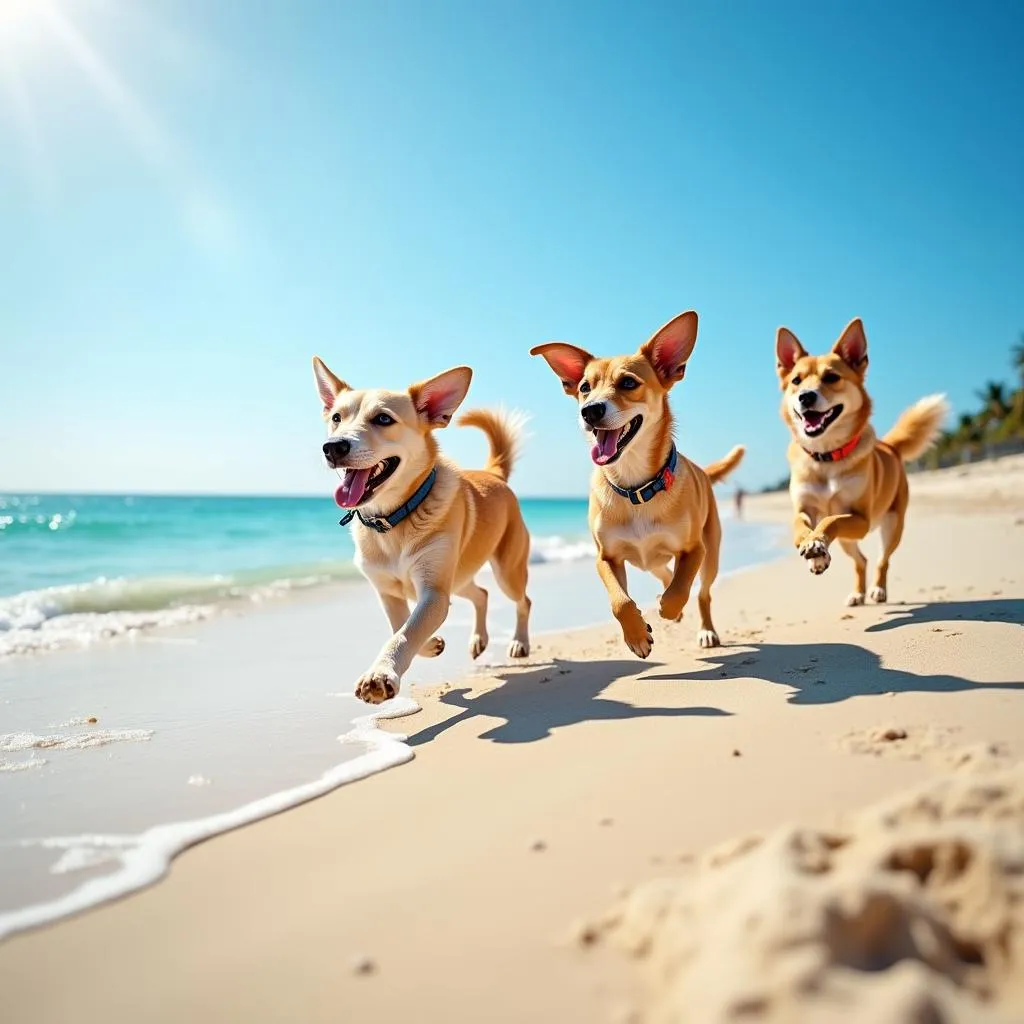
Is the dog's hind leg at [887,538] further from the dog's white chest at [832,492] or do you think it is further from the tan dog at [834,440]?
the dog's white chest at [832,492]

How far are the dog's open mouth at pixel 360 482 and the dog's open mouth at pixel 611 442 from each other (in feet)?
3.89

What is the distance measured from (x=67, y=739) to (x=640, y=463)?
11.0ft

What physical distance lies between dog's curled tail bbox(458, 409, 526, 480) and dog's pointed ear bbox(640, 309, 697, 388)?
1658 mm

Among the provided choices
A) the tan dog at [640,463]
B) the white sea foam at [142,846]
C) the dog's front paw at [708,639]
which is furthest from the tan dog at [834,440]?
the white sea foam at [142,846]

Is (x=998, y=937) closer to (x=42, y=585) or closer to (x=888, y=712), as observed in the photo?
(x=888, y=712)

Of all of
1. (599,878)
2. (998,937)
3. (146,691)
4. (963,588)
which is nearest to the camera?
(998,937)

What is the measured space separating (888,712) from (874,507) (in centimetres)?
359

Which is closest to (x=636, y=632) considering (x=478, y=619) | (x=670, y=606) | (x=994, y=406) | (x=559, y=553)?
(x=670, y=606)

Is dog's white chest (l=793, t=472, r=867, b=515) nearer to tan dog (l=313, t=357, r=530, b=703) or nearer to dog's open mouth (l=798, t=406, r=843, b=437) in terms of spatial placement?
dog's open mouth (l=798, t=406, r=843, b=437)

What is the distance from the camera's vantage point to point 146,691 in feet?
14.8

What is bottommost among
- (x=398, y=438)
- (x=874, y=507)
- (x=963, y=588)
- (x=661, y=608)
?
(x=963, y=588)

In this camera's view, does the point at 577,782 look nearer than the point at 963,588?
Yes

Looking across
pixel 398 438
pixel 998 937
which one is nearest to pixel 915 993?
pixel 998 937

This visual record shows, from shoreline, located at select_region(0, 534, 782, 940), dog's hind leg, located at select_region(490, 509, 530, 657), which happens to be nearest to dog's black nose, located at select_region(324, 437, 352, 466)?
shoreline, located at select_region(0, 534, 782, 940)
